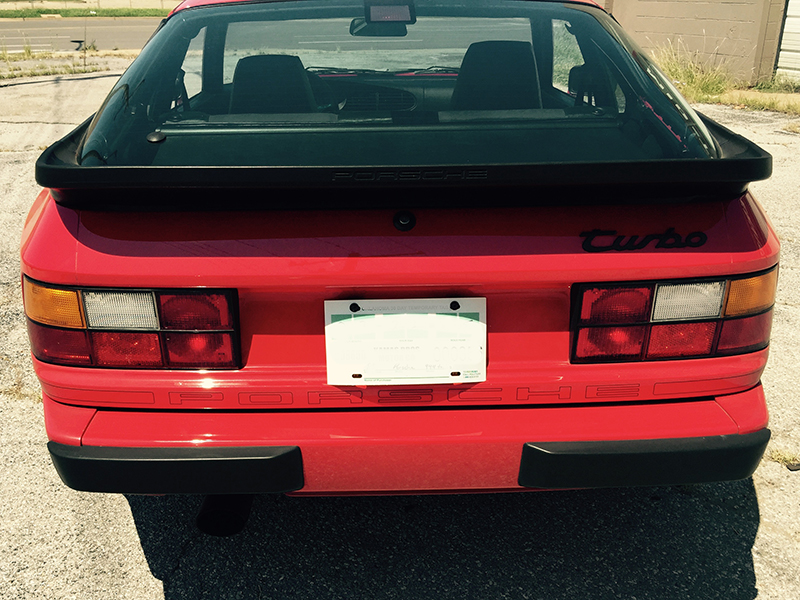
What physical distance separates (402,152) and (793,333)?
2.68m

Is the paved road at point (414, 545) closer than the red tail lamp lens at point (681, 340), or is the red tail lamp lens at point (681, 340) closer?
the red tail lamp lens at point (681, 340)

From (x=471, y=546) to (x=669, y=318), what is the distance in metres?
0.97

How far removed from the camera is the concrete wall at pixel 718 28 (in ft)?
37.8

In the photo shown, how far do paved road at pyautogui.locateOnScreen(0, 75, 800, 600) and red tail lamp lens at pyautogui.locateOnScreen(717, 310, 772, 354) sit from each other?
74cm

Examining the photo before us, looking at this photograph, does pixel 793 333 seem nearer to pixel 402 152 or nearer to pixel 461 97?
pixel 461 97

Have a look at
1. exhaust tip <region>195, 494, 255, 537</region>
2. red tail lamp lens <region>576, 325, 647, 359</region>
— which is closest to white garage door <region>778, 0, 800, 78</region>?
red tail lamp lens <region>576, 325, 647, 359</region>

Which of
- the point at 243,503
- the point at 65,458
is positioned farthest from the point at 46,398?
the point at 243,503

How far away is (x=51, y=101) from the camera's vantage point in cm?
1015

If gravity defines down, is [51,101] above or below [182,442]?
below

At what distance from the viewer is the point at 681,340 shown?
68.9 inches

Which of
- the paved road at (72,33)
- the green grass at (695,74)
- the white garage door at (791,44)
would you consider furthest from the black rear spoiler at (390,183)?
the paved road at (72,33)

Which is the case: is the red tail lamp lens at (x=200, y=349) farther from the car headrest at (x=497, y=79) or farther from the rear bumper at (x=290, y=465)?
the car headrest at (x=497, y=79)

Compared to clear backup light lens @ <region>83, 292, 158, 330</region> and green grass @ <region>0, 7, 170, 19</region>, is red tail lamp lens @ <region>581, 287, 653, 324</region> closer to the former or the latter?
clear backup light lens @ <region>83, 292, 158, 330</region>

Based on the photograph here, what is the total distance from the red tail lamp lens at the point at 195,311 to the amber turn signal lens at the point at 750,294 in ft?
3.87
